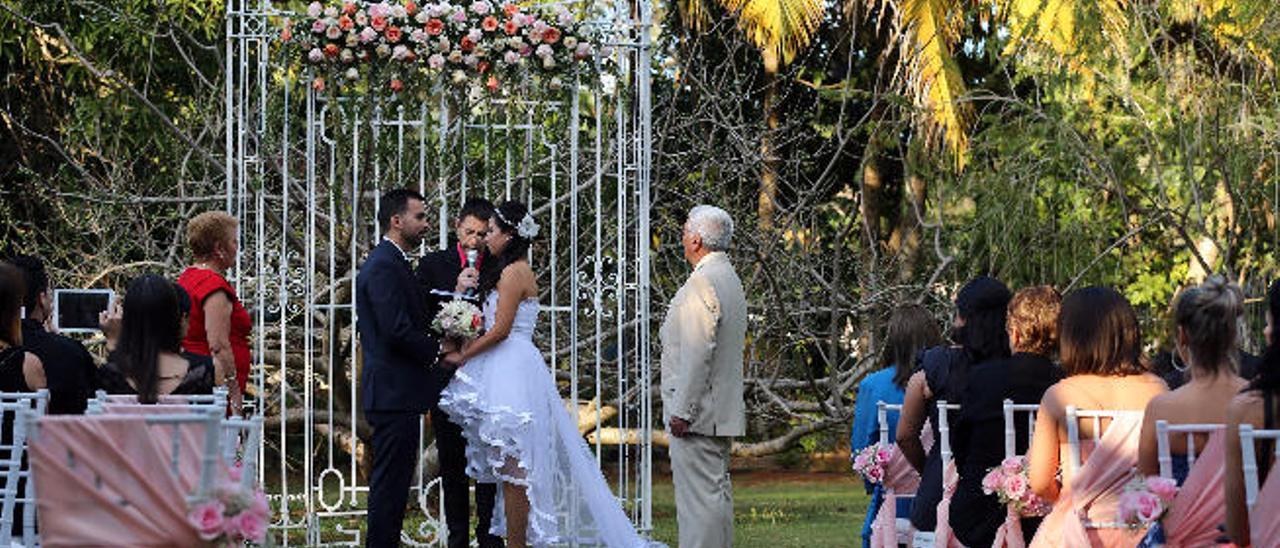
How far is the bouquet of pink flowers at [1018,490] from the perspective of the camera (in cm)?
582

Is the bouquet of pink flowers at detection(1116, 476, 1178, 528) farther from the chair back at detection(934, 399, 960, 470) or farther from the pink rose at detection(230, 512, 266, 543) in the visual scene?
the pink rose at detection(230, 512, 266, 543)

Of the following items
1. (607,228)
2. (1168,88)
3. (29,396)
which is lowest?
(29,396)

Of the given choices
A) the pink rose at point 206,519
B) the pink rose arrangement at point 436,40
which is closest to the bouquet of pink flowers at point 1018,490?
the pink rose at point 206,519

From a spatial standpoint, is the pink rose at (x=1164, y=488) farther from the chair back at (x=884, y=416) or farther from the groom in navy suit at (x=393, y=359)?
the groom in navy suit at (x=393, y=359)

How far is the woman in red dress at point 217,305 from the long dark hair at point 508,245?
1.09 metres

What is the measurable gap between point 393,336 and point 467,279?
1.58 feet

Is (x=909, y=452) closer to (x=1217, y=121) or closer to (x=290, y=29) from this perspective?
(x=290, y=29)

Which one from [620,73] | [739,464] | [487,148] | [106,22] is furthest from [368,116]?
[739,464]

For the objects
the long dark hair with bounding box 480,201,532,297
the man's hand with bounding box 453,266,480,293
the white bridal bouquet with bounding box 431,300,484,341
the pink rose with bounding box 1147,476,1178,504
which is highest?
the long dark hair with bounding box 480,201,532,297

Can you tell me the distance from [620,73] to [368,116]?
3.97ft

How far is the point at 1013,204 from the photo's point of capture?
14.2 m

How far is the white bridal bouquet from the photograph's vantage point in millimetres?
8344

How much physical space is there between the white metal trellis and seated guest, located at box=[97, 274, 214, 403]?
291 cm

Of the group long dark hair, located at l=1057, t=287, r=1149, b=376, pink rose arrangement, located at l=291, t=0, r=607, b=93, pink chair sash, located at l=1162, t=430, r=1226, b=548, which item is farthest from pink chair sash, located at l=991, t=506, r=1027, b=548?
pink rose arrangement, located at l=291, t=0, r=607, b=93
